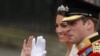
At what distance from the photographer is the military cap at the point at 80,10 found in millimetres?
3246

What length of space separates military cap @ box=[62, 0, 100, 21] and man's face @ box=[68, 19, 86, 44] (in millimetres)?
44

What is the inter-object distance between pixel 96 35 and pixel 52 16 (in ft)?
22.4

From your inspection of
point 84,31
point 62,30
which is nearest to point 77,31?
point 84,31

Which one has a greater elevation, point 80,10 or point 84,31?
point 80,10

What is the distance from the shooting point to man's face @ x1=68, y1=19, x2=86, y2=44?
Result: 315 cm

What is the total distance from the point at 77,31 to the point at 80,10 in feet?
0.69

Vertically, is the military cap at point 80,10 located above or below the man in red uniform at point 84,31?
above

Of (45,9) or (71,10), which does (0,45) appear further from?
(71,10)

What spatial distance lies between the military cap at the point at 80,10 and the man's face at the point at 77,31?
0.04 metres

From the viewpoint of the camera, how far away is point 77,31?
10.3 ft

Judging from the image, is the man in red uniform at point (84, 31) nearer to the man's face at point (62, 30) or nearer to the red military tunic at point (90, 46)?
the red military tunic at point (90, 46)

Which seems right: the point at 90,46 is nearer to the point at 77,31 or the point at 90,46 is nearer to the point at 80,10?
the point at 77,31

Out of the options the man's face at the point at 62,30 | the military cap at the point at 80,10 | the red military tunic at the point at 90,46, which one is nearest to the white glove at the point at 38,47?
the man's face at the point at 62,30

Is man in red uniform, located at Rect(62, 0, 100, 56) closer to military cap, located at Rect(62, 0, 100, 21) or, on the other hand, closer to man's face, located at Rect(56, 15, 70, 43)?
military cap, located at Rect(62, 0, 100, 21)
